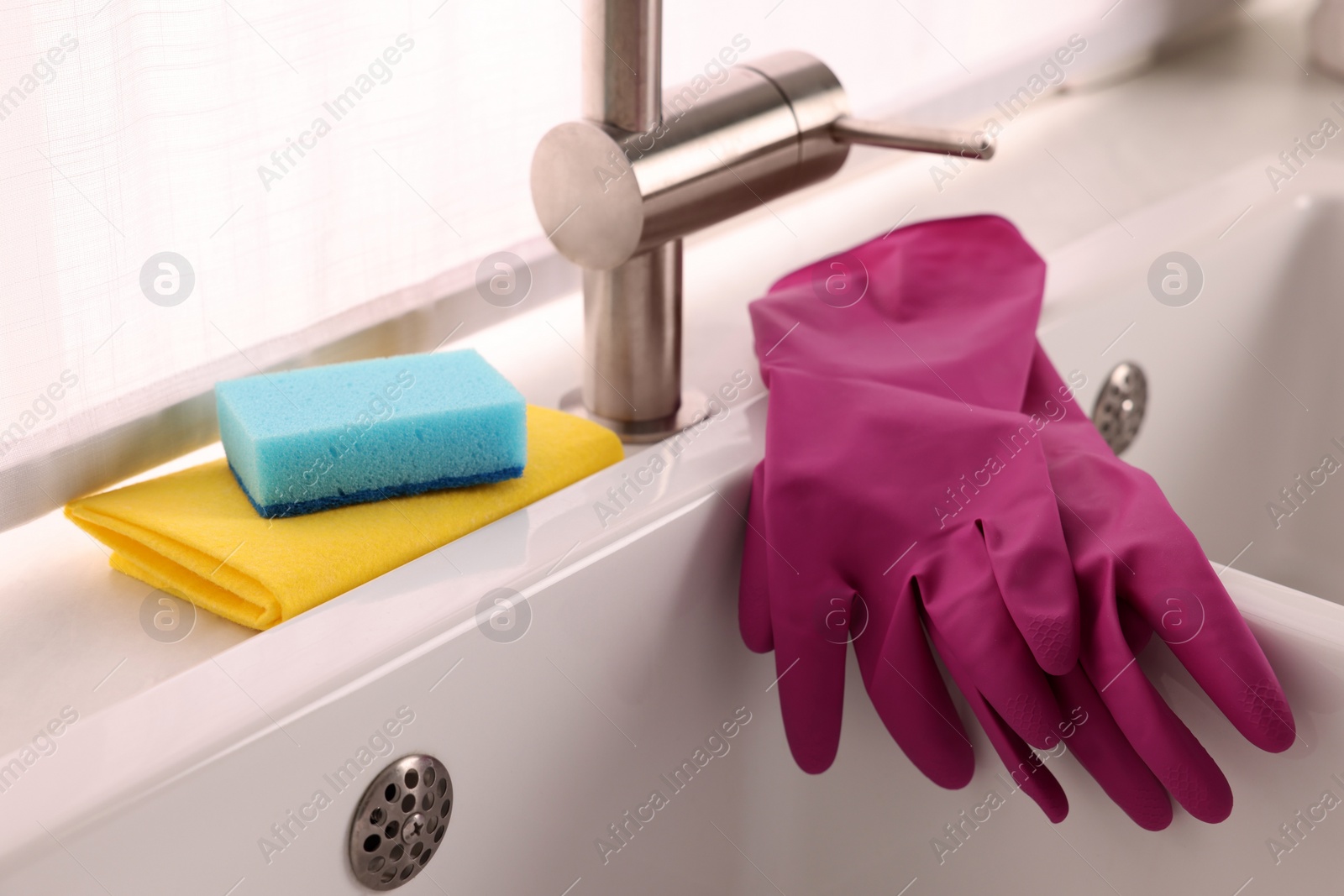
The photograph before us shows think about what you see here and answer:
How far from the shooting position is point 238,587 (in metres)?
0.52

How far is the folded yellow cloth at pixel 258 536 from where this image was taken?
52 cm

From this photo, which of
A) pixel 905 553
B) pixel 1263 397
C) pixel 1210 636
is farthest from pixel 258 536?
pixel 1263 397

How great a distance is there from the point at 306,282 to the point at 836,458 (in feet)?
0.99

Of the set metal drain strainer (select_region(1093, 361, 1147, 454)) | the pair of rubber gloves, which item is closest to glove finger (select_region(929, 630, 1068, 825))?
the pair of rubber gloves

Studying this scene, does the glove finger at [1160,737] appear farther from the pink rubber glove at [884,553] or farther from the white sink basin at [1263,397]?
the white sink basin at [1263,397]

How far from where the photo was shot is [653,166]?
0.60m

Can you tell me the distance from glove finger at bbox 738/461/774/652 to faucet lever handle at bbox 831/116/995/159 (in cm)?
18

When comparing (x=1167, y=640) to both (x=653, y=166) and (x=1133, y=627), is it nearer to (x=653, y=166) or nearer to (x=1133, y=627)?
(x=1133, y=627)

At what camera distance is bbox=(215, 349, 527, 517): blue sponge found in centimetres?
54

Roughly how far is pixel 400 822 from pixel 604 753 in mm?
116

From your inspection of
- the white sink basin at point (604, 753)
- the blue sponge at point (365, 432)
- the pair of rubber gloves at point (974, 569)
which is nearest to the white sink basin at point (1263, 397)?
the white sink basin at point (604, 753)

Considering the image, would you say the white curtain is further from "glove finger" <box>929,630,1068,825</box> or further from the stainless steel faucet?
"glove finger" <box>929,630,1068,825</box>

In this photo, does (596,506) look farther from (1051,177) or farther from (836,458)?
(1051,177)

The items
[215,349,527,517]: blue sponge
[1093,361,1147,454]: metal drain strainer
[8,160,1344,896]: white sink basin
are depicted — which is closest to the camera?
[8,160,1344,896]: white sink basin
